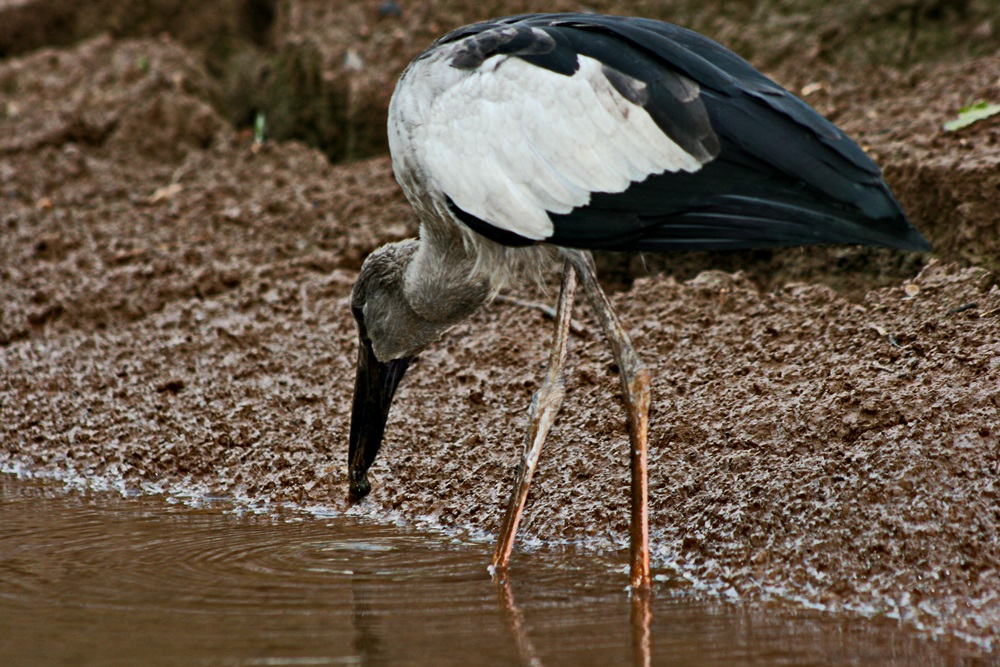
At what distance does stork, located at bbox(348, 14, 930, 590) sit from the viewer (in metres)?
3.56

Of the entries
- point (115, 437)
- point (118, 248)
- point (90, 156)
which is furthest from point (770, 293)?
point (90, 156)

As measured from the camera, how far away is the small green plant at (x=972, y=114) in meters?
5.82

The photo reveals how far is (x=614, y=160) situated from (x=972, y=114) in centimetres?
292

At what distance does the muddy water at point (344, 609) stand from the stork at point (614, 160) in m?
0.29

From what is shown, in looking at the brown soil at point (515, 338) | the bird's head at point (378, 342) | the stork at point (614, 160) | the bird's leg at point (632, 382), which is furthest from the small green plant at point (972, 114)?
the bird's head at point (378, 342)

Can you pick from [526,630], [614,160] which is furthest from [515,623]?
[614,160]

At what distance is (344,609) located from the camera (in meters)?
3.62

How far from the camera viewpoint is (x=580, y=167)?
3.81 meters

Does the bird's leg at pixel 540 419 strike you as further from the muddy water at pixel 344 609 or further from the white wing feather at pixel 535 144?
the white wing feather at pixel 535 144

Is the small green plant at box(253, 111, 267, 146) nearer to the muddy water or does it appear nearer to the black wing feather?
the muddy water

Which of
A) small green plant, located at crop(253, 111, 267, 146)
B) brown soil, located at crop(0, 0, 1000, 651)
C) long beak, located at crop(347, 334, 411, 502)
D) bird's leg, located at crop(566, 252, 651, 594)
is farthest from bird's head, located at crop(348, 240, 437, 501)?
small green plant, located at crop(253, 111, 267, 146)

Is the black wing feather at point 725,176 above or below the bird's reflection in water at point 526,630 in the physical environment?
above

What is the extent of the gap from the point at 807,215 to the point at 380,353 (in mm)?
1954

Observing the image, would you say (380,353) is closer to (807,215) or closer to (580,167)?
(580,167)
